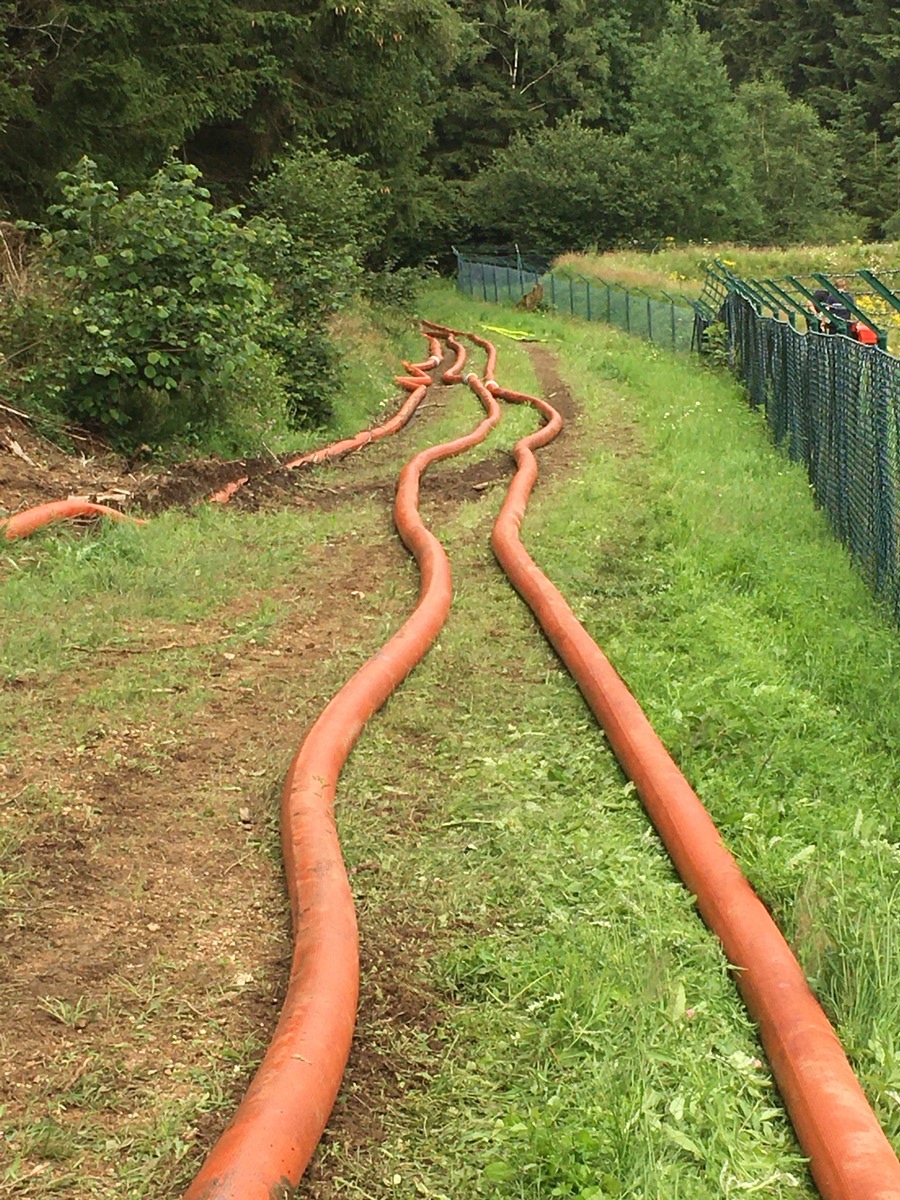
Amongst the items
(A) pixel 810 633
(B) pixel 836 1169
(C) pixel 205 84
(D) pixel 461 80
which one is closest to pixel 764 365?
(A) pixel 810 633

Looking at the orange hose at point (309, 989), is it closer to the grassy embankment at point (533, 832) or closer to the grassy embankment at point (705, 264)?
the grassy embankment at point (533, 832)

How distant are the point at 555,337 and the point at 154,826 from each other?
704 inches

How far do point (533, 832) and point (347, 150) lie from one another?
59.8 ft

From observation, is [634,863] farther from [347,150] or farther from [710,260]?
[710,260]

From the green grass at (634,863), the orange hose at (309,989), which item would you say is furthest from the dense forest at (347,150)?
the orange hose at (309,989)

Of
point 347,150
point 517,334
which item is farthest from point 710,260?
point 347,150

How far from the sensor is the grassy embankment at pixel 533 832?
8.43ft

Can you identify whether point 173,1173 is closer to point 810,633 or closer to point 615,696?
point 615,696

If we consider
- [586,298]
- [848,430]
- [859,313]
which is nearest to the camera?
[848,430]

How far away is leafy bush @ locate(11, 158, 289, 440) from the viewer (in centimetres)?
874

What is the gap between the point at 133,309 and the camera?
878 cm

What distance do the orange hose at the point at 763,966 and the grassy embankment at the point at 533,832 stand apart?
0.21 feet

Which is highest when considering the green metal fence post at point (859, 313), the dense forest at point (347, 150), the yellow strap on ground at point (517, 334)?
the dense forest at point (347, 150)

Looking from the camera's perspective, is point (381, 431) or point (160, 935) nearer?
point (160, 935)
